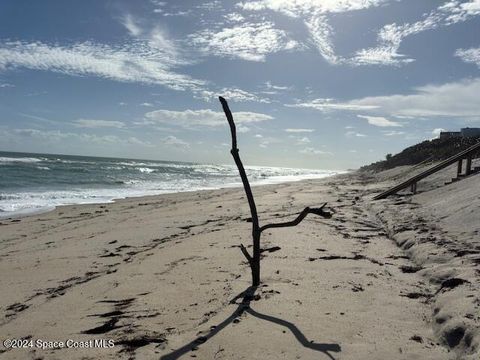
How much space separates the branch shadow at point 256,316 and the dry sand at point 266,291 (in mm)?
11

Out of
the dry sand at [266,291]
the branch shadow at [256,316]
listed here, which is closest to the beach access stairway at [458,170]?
the dry sand at [266,291]

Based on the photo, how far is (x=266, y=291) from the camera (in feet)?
15.6

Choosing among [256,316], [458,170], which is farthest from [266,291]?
[458,170]

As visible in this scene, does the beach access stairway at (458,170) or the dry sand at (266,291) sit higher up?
the beach access stairway at (458,170)

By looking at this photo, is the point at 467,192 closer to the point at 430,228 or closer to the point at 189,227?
the point at 430,228

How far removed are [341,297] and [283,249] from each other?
2.42 meters

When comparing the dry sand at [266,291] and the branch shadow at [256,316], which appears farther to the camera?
the dry sand at [266,291]

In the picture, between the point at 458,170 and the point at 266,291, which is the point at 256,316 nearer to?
the point at 266,291

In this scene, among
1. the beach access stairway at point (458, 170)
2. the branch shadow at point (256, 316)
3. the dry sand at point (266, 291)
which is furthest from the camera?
the beach access stairway at point (458, 170)

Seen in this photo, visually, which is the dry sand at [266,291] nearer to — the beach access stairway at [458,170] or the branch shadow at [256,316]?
the branch shadow at [256,316]

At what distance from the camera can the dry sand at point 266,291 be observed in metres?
3.47

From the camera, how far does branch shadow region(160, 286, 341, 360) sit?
3.34 metres

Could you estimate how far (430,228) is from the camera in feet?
24.3

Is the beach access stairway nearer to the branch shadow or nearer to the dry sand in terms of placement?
the dry sand
